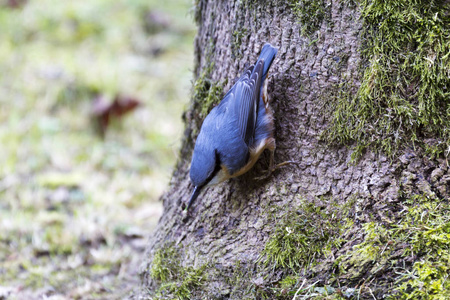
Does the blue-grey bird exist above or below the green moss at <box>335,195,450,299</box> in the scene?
above

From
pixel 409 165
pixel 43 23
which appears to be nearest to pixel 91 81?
pixel 43 23

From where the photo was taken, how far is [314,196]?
2.10 metres

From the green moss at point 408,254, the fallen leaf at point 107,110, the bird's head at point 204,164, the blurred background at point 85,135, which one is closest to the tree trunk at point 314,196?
the green moss at point 408,254

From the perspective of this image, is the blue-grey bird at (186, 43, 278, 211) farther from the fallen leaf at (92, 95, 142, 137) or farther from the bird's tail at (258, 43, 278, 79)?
the fallen leaf at (92, 95, 142, 137)

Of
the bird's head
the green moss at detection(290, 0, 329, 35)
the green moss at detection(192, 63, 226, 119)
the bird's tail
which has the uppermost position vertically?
the green moss at detection(290, 0, 329, 35)

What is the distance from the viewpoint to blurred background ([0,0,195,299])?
3.34 m

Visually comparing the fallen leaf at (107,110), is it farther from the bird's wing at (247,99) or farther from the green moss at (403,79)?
the green moss at (403,79)

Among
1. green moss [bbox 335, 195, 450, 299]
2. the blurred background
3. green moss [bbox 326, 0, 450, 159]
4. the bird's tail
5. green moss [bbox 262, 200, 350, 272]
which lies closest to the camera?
green moss [bbox 335, 195, 450, 299]

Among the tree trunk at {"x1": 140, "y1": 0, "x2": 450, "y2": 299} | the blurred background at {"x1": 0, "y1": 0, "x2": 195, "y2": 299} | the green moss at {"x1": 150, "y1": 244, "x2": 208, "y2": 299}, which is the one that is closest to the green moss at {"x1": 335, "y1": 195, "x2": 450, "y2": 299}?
the tree trunk at {"x1": 140, "y1": 0, "x2": 450, "y2": 299}

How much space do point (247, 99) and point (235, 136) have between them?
0.21 m

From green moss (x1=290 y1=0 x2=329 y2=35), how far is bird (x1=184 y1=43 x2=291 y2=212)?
0.27 metres

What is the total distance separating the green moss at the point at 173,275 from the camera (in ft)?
7.41

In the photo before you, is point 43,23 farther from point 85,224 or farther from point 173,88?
point 85,224

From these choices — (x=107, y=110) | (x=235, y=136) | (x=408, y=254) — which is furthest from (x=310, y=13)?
(x=107, y=110)
